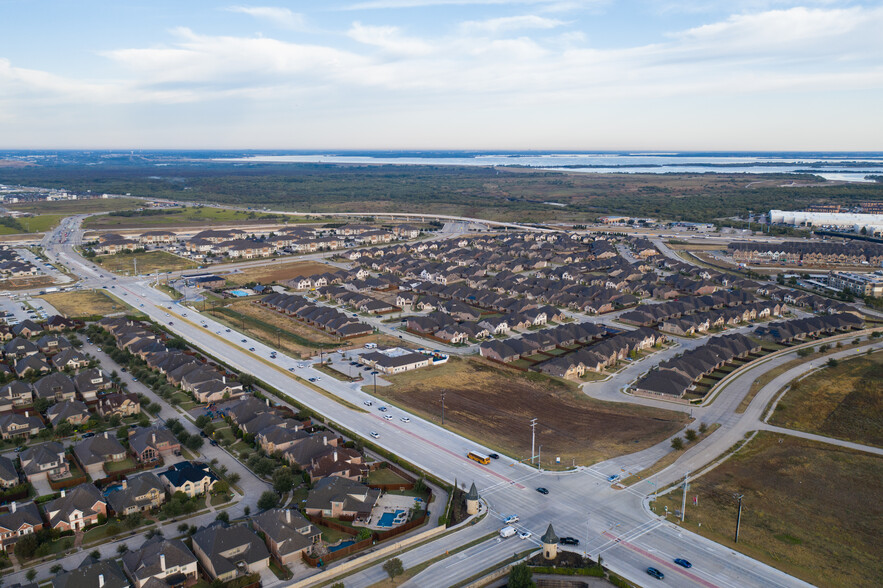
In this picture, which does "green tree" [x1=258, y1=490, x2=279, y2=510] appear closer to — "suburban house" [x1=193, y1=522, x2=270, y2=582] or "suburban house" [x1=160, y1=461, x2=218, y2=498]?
"suburban house" [x1=193, y1=522, x2=270, y2=582]

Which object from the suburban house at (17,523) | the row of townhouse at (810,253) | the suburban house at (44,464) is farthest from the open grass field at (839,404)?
the row of townhouse at (810,253)

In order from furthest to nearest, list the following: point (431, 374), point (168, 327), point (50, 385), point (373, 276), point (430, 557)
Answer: point (373, 276) → point (168, 327) → point (431, 374) → point (50, 385) → point (430, 557)

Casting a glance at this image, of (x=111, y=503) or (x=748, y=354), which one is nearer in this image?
(x=111, y=503)

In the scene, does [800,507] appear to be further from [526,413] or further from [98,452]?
[98,452]

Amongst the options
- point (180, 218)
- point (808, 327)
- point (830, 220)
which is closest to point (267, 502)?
point (808, 327)

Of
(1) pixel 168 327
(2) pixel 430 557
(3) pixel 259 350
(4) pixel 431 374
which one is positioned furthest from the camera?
(1) pixel 168 327

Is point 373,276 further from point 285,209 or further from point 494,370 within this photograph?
point 285,209

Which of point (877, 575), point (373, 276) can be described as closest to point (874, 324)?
point (877, 575)
